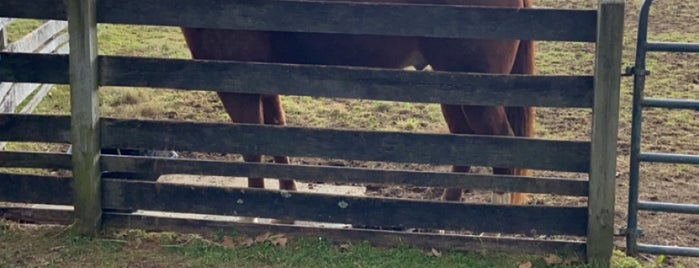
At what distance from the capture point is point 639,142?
430cm

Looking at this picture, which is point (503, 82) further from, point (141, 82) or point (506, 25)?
point (141, 82)

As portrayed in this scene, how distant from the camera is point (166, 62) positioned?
446 cm

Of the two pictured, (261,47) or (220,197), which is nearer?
(220,197)

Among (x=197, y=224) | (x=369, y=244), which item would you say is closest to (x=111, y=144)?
(x=197, y=224)

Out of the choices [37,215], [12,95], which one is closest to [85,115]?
[37,215]

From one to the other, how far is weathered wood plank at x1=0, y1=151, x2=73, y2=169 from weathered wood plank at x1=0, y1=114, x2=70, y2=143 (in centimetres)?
11

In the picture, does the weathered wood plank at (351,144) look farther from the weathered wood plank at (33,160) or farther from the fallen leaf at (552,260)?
the fallen leaf at (552,260)

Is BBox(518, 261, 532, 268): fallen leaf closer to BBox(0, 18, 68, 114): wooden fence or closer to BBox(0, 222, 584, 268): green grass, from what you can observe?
BBox(0, 222, 584, 268): green grass

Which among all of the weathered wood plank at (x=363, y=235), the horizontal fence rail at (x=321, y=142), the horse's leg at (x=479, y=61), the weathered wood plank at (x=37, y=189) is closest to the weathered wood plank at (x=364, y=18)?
the horizontal fence rail at (x=321, y=142)

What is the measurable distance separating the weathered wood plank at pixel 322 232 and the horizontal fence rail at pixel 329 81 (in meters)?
0.77

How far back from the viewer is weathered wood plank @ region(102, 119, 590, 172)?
4.30m

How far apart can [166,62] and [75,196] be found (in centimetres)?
95

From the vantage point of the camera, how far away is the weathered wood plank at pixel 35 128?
464cm

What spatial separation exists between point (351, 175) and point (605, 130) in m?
1.37
